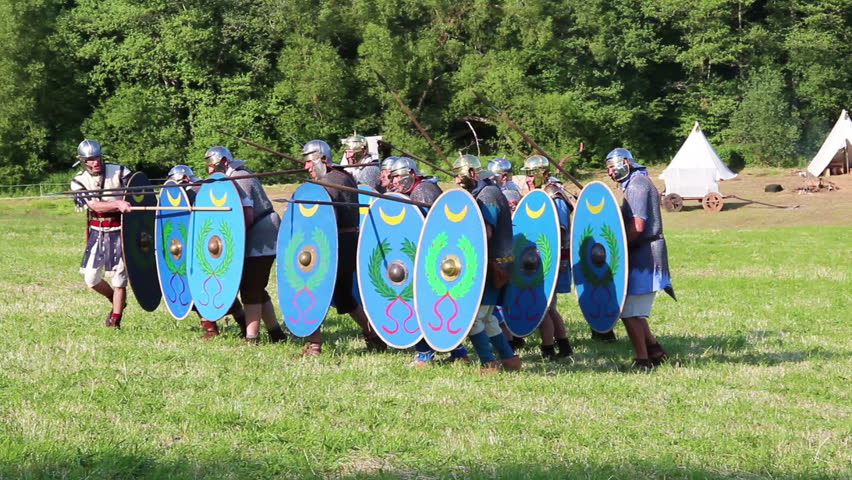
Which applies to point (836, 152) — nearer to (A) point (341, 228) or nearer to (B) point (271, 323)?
(B) point (271, 323)

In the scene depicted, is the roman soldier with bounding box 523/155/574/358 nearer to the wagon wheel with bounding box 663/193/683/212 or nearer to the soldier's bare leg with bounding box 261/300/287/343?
the soldier's bare leg with bounding box 261/300/287/343

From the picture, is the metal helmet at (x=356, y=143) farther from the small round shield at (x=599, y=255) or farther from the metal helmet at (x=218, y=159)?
the small round shield at (x=599, y=255)

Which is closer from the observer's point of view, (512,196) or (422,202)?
(422,202)

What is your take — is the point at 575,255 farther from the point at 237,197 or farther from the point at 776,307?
the point at 776,307

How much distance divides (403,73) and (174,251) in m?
36.2

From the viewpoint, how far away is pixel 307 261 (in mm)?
7980

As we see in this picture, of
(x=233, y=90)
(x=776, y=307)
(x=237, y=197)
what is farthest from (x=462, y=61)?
(x=237, y=197)

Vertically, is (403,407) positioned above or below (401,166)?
below

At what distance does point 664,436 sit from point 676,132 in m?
43.5

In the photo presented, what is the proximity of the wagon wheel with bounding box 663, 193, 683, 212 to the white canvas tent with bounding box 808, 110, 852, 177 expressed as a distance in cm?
749

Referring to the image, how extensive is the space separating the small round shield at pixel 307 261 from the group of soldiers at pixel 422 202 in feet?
0.39

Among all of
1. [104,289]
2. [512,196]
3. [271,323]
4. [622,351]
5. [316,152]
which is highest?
[316,152]

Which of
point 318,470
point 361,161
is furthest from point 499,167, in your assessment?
point 318,470

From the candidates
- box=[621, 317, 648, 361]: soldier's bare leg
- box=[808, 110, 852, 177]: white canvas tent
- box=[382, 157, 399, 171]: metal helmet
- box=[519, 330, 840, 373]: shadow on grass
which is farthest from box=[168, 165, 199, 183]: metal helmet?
box=[808, 110, 852, 177]: white canvas tent
